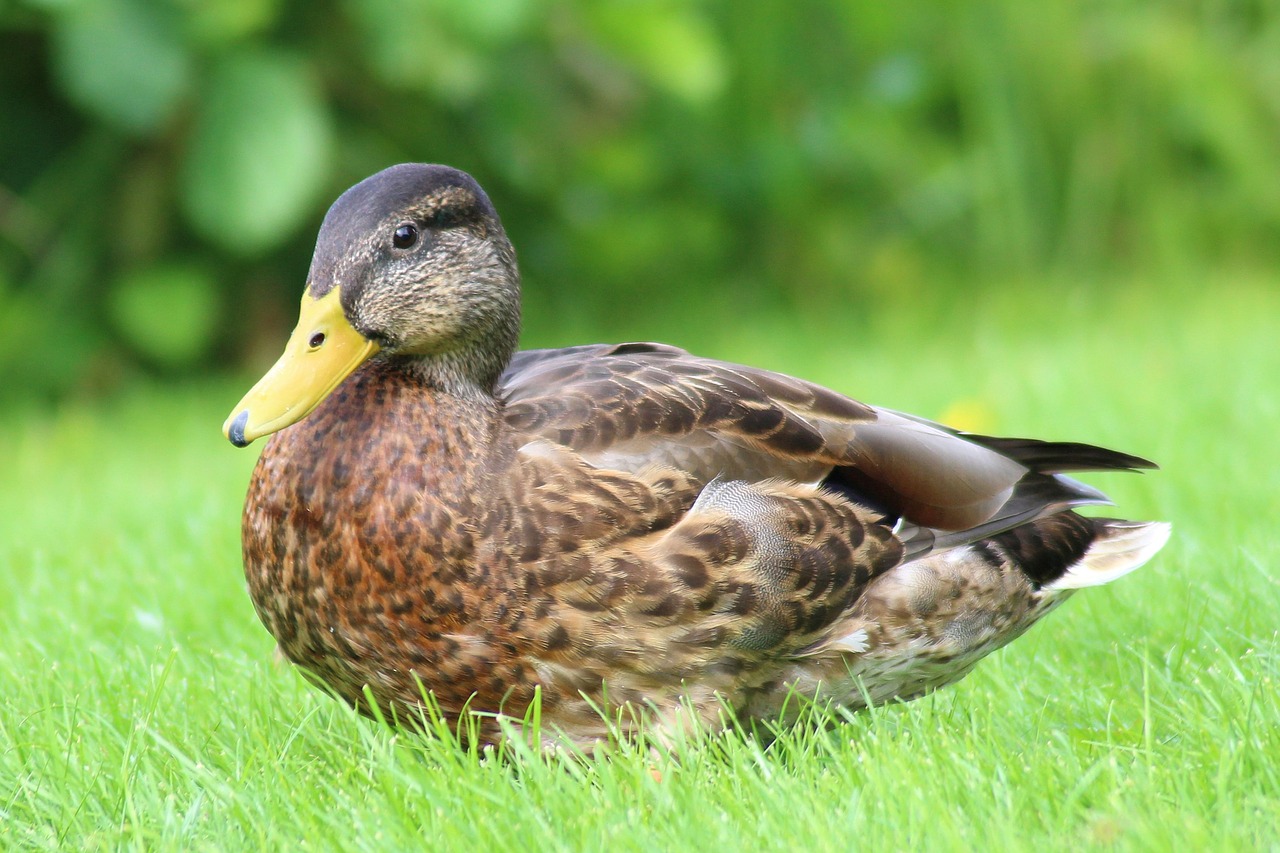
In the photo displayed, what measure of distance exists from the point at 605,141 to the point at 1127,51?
107 inches

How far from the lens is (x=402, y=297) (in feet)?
9.05

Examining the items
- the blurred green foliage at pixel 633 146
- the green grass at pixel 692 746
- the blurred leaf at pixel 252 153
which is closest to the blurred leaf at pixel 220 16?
the blurred green foliage at pixel 633 146

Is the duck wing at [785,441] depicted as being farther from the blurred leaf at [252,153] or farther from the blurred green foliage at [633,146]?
the blurred green foliage at [633,146]

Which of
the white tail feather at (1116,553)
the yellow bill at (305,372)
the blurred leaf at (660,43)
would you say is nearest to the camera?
the yellow bill at (305,372)

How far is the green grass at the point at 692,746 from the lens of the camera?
2.20m

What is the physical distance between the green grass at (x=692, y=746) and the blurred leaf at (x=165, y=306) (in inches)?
75.1

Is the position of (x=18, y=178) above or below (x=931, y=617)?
above

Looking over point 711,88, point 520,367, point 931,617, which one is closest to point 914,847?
point 931,617

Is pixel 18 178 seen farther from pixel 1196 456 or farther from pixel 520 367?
pixel 1196 456

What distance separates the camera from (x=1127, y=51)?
771cm

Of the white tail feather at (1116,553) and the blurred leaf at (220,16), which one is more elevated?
the blurred leaf at (220,16)

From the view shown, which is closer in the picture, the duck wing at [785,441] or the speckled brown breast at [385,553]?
the speckled brown breast at [385,553]

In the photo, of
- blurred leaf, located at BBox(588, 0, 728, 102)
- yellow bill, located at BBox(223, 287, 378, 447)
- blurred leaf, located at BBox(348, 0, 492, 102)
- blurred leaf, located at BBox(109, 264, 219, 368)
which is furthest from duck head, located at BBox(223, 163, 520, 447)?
blurred leaf, located at BBox(109, 264, 219, 368)

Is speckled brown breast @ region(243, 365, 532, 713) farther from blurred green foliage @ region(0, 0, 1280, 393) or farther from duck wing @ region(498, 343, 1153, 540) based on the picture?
blurred green foliage @ region(0, 0, 1280, 393)
